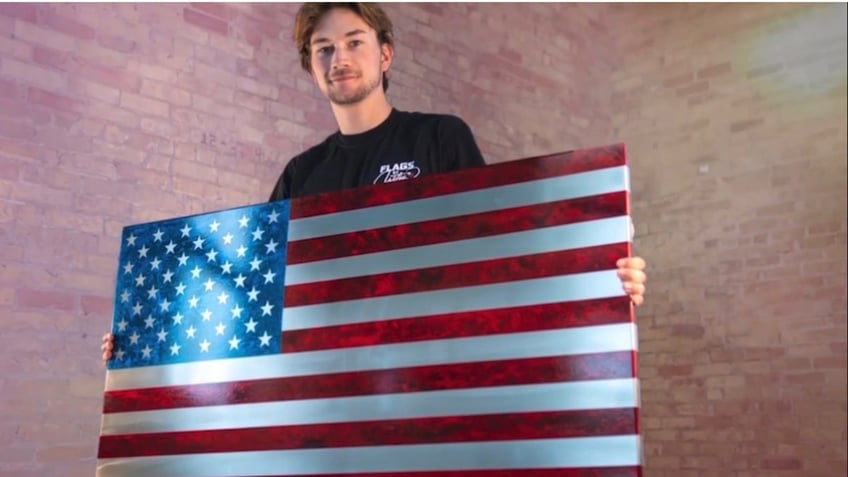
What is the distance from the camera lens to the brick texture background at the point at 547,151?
357 centimetres

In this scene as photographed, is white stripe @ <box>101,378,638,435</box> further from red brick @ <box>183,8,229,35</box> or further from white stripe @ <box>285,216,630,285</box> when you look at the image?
red brick @ <box>183,8,229,35</box>

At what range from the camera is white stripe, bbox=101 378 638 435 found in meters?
1.81

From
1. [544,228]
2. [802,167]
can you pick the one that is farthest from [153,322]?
[802,167]

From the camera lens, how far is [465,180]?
211 cm

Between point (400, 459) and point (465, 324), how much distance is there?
324mm

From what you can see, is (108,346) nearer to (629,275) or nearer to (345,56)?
(345,56)

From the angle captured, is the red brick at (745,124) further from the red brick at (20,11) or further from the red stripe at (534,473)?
the red stripe at (534,473)

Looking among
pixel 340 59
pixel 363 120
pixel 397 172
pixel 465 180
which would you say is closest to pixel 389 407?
pixel 465 180

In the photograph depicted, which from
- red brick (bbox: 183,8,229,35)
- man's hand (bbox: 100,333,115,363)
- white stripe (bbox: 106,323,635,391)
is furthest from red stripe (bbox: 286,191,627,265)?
red brick (bbox: 183,8,229,35)

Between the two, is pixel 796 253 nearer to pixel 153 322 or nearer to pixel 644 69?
pixel 644 69

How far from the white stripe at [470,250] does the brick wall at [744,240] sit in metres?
3.81

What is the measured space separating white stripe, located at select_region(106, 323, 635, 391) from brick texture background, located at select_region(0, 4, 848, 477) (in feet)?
4.18

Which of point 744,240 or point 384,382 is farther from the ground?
point 744,240

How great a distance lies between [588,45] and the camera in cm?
645
